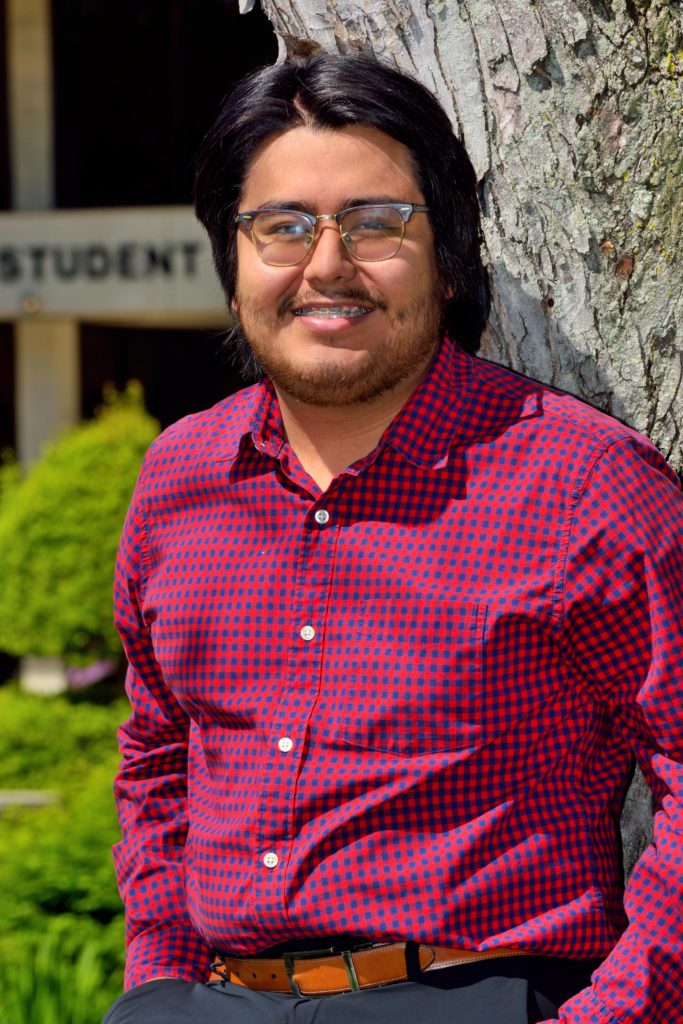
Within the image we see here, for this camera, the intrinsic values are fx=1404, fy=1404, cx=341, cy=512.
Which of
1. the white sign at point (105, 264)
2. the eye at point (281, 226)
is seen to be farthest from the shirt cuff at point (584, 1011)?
the white sign at point (105, 264)

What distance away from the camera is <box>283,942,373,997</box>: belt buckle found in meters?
1.97

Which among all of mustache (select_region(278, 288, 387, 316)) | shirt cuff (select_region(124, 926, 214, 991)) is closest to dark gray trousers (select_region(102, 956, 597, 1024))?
shirt cuff (select_region(124, 926, 214, 991))

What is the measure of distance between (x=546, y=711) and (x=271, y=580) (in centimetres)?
46

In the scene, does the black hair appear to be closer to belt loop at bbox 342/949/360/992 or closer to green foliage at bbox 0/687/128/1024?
belt loop at bbox 342/949/360/992

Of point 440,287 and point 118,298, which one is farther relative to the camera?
point 118,298

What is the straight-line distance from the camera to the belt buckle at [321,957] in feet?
6.48

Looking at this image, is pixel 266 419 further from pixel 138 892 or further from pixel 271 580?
pixel 138 892

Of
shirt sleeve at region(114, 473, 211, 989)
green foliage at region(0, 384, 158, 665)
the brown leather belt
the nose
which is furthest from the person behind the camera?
green foliage at region(0, 384, 158, 665)

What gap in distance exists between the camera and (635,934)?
1854 millimetres

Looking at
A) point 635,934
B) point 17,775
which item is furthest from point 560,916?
point 17,775

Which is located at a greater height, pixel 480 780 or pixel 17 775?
pixel 480 780

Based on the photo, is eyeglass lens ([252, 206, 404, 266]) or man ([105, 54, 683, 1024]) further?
eyeglass lens ([252, 206, 404, 266])

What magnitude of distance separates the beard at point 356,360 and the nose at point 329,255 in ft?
0.10

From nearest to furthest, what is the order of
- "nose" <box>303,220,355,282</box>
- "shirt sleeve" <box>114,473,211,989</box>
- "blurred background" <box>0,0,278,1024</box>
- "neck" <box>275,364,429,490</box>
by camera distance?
"nose" <box>303,220,355,282</box> < "neck" <box>275,364,429,490</box> < "shirt sleeve" <box>114,473,211,989</box> < "blurred background" <box>0,0,278,1024</box>
